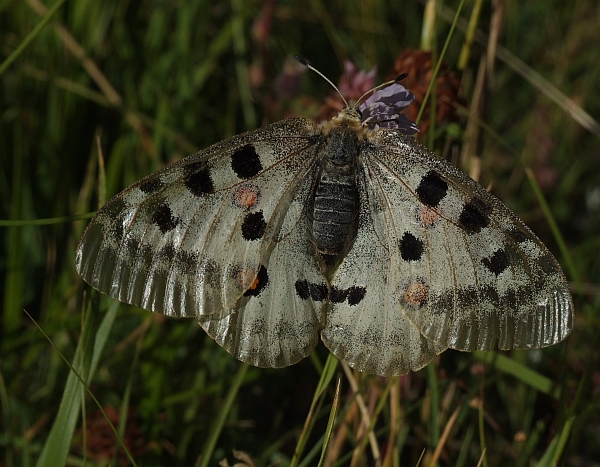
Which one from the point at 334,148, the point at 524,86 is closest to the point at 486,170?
the point at 524,86

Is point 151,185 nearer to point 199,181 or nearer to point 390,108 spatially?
point 199,181

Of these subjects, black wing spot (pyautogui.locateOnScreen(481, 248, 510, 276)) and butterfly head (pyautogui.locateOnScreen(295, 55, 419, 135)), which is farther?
butterfly head (pyautogui.locateOnScreen(295, 55, 419, 135))

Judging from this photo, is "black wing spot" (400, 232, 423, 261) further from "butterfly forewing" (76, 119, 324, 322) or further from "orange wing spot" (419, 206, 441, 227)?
"butterfly forewing" (76, 119, 324, 322)

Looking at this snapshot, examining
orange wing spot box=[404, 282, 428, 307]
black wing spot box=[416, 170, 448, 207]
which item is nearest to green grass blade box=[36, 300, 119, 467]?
orange wing spot box=[404, 282, 428, 307]

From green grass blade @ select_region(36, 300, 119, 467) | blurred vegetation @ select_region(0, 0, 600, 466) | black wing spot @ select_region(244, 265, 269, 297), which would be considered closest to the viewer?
green grass blade @ select_region(36, 300, 119, 467)

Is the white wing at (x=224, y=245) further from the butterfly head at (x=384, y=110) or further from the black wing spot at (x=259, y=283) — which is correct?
the butterfly head at (x=384, y=110)

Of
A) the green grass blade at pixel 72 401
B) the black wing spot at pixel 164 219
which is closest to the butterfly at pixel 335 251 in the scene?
the black wing spot at pixel 164 219

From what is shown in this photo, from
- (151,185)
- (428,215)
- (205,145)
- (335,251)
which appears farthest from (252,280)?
(205,145)
